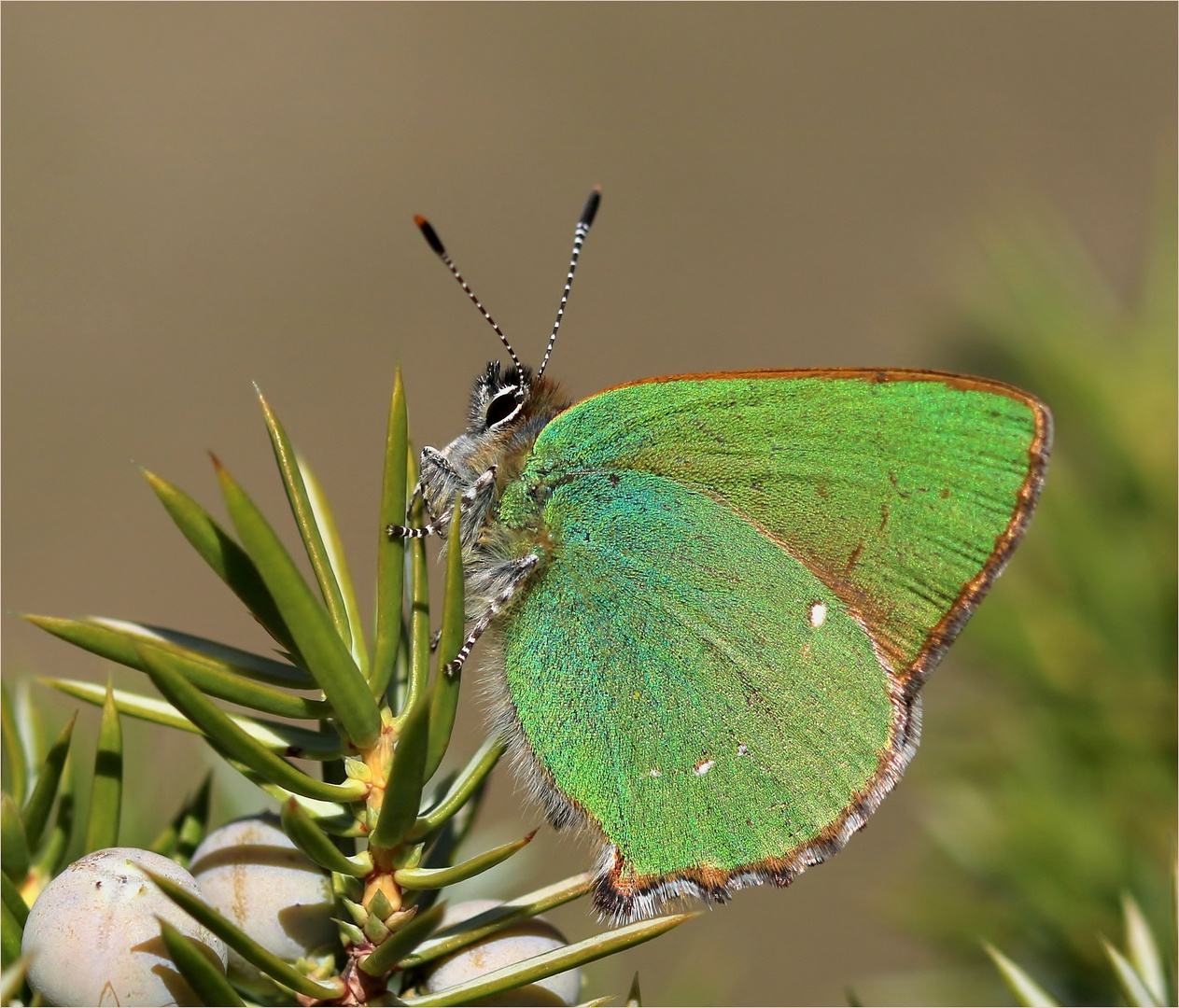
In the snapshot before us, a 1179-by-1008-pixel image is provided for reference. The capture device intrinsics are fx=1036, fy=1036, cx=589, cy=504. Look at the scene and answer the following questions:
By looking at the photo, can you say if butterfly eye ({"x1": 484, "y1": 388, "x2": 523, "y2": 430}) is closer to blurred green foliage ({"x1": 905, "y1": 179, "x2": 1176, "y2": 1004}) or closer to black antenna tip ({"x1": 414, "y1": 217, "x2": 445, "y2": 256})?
black antenna tip ({"x1": 414, "y1": 217, "x2": 445, "y2": 256})

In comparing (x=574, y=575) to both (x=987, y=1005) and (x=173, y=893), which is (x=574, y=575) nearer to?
(x=987, y=1005)

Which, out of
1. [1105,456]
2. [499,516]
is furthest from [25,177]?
[1105,456]

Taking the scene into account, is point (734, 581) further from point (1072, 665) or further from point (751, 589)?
point (1072, 665)

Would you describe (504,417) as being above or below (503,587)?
above

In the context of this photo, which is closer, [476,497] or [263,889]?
[263,889]

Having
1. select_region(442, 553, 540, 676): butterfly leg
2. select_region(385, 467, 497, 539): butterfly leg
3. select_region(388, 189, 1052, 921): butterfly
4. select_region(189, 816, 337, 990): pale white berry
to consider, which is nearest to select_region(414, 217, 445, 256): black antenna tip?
select_region(388, 189, 1052, 921): butterfly

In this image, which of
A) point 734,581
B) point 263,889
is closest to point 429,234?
point 734,581

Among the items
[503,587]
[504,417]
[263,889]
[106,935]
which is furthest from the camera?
[504,417]

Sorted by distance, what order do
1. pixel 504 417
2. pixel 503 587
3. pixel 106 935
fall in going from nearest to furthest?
pixel 106 935 → pixel 503 587 → pixel 504 417
